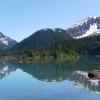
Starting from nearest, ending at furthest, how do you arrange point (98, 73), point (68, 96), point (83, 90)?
1. point (68, 96)
2. point (83, 90)
3. point (98, 73)

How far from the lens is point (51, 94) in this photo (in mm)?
37031

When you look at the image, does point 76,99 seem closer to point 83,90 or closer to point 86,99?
point 86,99

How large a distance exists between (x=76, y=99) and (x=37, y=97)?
4.60m

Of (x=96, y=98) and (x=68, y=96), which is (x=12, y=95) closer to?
(x=68, y=96)

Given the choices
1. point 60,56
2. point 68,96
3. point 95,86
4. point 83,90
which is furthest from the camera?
point 60,56

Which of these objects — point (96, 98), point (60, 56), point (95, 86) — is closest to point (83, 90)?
point (95, 86)

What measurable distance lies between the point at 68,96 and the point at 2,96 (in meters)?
7.78

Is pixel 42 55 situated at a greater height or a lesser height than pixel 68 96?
greater

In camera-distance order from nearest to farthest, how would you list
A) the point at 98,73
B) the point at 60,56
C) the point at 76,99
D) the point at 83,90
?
the point at 76,99, the point at 83,90, the point at 98,73, the point at 60,56

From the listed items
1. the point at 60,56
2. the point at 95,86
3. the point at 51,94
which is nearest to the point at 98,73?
the point at 95,86

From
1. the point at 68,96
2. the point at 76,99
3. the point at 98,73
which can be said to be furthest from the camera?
the point at 98,73

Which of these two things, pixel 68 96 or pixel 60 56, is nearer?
pixel 68 96

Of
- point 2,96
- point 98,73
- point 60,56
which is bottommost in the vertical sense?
point 2,96

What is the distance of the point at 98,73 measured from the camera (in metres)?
56.7
